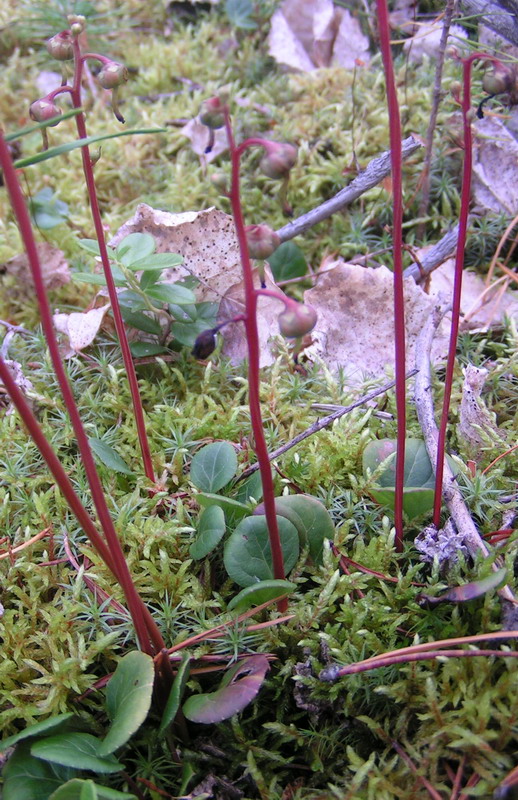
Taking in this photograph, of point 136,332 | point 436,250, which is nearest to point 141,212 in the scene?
point 136,332

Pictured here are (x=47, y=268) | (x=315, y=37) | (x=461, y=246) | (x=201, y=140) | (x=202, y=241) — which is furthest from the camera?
(x=315, y=37)

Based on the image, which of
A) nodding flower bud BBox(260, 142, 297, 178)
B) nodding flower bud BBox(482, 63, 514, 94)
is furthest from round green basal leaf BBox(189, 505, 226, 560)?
nodding flower bud BBox(482, 63, 514, 94)

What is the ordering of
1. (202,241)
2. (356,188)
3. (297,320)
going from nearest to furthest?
(297,320)
(356,188)
(202,241)

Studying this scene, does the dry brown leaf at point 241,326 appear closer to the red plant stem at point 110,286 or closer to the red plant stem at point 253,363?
the red plant stem at point 110,286

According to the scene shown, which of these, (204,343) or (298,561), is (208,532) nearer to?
(298,561)

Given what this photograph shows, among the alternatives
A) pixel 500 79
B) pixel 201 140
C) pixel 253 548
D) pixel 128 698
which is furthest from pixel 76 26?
pixel 201 140

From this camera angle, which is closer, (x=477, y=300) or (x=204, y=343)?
(x=204, y=343)

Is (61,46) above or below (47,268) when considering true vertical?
above
